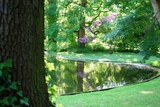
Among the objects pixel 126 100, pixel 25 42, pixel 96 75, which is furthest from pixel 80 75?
pixel 25 42

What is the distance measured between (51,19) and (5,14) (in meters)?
22.1

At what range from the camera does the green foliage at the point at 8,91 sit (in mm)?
2027

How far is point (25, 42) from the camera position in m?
2.18

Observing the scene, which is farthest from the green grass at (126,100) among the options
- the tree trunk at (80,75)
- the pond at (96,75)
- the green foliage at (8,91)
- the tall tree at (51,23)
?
the tall tree at (51,23)

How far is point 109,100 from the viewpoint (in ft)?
22.1

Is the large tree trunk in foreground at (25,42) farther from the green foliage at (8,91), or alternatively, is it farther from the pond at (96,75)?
the pond at (96,75)

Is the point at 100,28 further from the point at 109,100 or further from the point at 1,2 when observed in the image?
the point at 1,2

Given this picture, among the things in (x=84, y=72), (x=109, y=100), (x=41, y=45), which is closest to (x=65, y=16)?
(x=84, y=72)

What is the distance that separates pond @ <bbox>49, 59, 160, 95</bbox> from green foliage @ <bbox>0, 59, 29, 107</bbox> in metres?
6.97

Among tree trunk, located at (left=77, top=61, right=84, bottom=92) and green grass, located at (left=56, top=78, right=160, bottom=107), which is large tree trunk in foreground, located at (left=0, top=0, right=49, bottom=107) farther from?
tree trunk, located at (left=77, top=61, right=84, bottom=92)

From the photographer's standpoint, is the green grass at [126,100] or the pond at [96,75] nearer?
the green grass at [126,100]

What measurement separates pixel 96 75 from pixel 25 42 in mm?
10275

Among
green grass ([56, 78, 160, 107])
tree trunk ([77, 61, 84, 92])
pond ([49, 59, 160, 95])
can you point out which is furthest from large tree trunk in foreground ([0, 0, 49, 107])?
tree trunk ([77, 61, 84, 92])

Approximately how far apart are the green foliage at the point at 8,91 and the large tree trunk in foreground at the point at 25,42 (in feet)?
0.19
